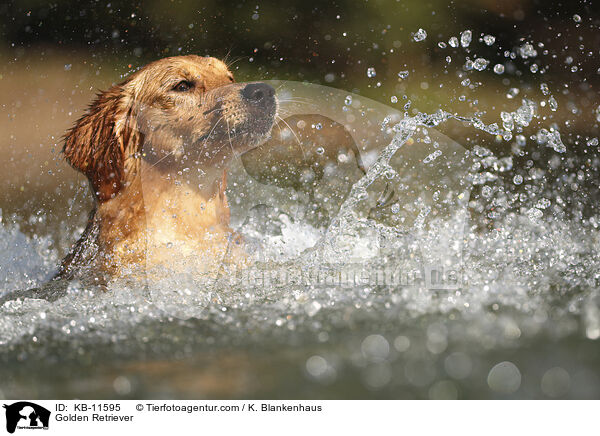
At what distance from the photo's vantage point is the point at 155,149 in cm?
147

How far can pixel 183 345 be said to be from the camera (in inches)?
38.6

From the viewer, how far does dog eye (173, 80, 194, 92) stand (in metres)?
1.48

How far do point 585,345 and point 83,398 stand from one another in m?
0.76

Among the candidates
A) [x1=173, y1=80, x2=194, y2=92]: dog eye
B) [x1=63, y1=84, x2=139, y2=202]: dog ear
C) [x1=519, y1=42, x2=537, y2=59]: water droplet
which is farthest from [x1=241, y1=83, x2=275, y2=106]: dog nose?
[x1=519, y1=42, x2=537, y2=59]: water droplet

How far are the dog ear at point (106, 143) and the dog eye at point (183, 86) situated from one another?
130 mm

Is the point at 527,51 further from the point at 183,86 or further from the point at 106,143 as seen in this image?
the point at 106,143

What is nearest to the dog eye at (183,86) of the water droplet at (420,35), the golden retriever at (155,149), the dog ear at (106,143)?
the golden retriever at (155,149)

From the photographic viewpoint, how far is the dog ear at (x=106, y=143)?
1449 mm

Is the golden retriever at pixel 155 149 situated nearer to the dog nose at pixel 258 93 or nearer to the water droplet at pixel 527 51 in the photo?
the dog nose at pixel 258 93

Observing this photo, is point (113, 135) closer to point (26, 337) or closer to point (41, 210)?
point (41, 210)

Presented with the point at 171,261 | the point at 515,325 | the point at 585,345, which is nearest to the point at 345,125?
the point at 171,261

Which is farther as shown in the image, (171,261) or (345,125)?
(345,125)
